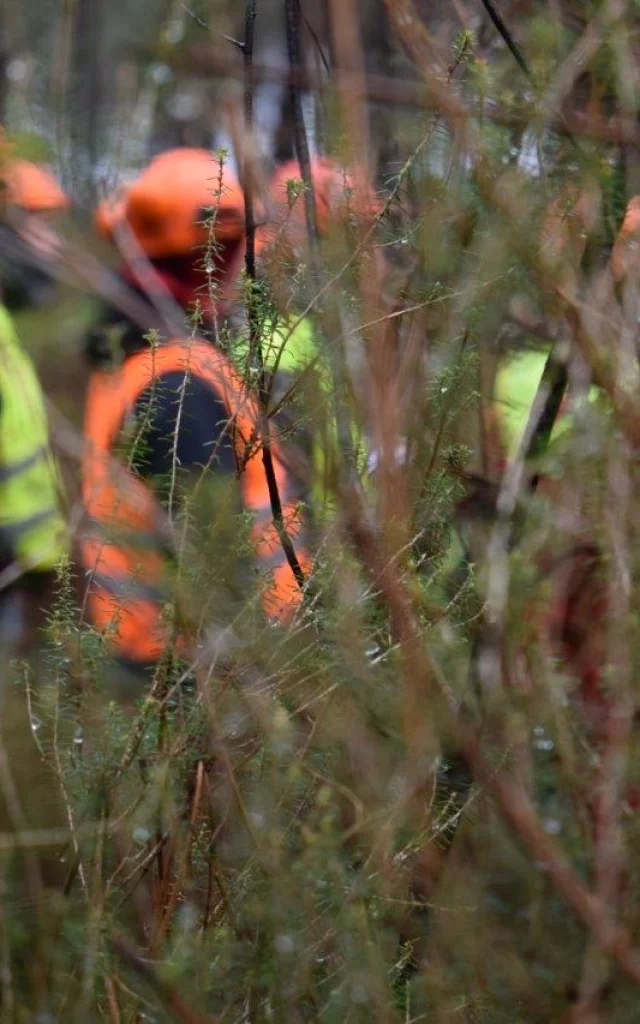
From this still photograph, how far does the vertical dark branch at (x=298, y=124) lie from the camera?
1.70 meters

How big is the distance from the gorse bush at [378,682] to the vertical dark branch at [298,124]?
28 millimetres

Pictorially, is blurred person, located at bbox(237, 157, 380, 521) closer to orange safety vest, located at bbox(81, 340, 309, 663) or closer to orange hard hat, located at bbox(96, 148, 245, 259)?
orange safety vest, located at bbox(81, 340, 309, 663)

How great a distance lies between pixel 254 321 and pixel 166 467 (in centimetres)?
24

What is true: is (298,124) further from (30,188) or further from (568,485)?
(568,485)

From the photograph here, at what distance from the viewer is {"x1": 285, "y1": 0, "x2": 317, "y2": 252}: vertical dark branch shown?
67.0 inches

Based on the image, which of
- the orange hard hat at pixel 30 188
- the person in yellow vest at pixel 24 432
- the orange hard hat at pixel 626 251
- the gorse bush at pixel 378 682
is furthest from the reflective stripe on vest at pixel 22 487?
the orange hard hat at pixel 626 251

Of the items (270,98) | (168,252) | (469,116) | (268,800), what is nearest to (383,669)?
(268,800)

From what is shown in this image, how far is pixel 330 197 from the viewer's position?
168 cm

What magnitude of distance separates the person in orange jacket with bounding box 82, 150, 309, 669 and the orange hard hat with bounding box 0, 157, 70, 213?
179 millimetres

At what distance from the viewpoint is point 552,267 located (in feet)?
5.70

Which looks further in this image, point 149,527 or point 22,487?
point 22,487

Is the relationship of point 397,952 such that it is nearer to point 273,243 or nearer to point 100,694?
point 100,694

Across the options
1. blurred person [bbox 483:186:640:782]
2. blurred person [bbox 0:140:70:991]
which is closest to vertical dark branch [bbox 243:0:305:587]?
blurred person [bbox 0:140:70:991]

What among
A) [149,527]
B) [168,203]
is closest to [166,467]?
[149,527]
